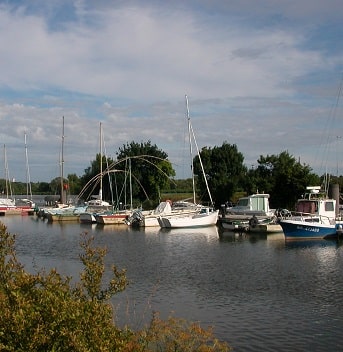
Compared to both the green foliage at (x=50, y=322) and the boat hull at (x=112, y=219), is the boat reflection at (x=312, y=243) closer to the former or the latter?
the boat hull at (x=112, y=219)

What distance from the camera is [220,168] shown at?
8256 cm

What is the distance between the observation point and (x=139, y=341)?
11102mm

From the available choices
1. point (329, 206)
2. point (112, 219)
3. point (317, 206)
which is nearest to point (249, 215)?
point (317, 206)

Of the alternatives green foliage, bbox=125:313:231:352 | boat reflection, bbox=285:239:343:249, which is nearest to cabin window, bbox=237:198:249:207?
boat reflection, bbox=285:239:343:249

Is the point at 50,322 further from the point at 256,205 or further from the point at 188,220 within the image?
the point at 256,205

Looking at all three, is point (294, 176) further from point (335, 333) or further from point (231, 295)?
point (335, 333)

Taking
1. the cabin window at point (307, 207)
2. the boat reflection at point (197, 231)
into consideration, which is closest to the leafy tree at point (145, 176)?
the boat reflection at point (197, 231)

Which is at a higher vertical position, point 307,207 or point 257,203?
point 257,203

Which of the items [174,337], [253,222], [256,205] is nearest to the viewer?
[174,337]

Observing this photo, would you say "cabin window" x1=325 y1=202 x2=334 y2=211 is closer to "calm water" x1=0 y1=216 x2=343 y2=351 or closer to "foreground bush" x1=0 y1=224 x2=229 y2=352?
"calm water" x1=0 y1=216 x2=343 y2=351

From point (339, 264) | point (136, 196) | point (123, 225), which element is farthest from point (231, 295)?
point (136, 196)

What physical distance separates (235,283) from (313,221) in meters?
20.5

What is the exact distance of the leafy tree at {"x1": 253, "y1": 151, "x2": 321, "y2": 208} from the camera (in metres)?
63.1

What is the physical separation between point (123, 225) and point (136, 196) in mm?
29084
